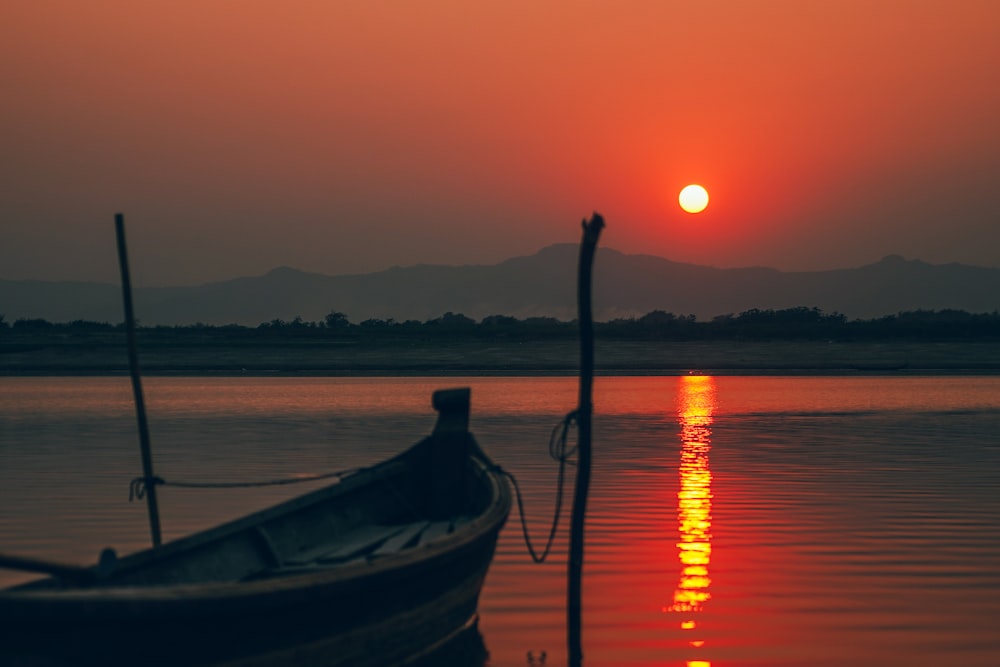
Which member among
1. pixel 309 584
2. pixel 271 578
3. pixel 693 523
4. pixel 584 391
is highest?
pixel 584 391

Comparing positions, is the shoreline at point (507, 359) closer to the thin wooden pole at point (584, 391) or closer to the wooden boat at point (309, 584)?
the wooden boat at point (309, 584)

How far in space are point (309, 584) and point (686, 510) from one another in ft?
36.5

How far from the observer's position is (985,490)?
20.6 metres

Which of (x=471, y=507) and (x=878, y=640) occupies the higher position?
(x=471, y=507)

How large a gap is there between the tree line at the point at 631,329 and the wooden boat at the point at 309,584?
8576 cm

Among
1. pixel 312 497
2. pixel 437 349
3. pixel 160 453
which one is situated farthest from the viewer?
pixel 437 349

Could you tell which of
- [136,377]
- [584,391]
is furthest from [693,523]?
[136,377]

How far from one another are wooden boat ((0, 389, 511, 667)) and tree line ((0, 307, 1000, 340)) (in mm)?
85765

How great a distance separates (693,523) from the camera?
17406 mm

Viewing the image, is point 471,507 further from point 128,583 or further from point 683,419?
point 683,419

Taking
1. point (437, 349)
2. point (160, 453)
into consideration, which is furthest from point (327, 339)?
point (160, 453)

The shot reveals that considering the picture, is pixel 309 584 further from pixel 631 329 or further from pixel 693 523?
pixel 631 329

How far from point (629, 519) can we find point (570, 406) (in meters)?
28.7

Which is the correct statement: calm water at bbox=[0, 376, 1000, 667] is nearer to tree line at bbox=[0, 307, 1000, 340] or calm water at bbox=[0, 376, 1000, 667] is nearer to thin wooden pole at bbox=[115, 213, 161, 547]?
thin wooden pole at bbox=[115, 213, 161, 547]
